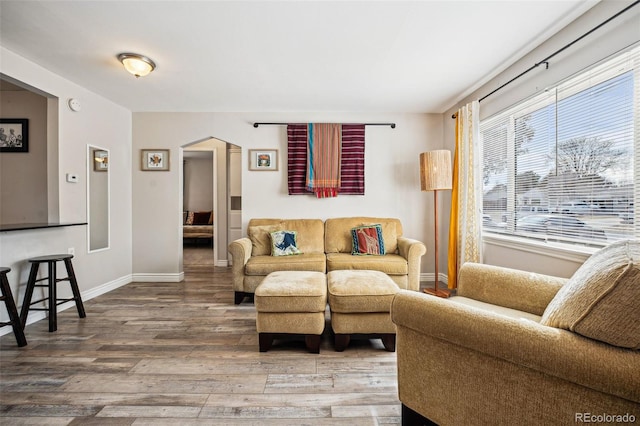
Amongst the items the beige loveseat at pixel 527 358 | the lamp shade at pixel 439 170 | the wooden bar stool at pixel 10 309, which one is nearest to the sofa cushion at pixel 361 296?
the beige loveseat at pixel 527 358

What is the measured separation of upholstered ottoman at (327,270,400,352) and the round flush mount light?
2.58 m

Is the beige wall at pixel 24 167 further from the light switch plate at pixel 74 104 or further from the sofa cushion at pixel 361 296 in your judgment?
the sofa cushion at pixel 361 296

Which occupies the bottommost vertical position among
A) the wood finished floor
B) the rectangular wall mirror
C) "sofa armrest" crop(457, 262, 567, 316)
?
the wood finished floor

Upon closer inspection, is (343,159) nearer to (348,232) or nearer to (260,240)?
(348,232)

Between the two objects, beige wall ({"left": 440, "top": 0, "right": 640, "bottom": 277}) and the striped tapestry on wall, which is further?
the striped tapestry on wall

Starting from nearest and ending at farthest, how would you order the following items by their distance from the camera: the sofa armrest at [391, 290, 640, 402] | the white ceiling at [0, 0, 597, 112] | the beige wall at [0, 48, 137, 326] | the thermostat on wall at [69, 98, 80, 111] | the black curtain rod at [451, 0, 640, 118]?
1. the sofa armrest at [391, 290, 640, 402]
2. the black curtain rod at [451, 0, 640, 118]
3. the white ceiling at [0, 0, 597, 112]
4. the beige wall at [0, 48, 137, 326]
5. the thermostat on wall at [69, 98, 80, 111]

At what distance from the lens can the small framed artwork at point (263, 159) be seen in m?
4.04

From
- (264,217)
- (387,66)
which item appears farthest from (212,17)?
(264,217)

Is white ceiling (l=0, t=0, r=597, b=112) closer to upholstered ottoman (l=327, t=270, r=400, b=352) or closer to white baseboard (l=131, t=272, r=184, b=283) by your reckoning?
upholstered ottoman (l=327, t=270, r=400, b=352)

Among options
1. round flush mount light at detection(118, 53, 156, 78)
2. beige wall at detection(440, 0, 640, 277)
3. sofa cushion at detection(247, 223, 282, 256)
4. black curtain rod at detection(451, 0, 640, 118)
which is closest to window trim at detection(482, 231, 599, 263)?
beige wall at detection(440, 0, 640, 277)

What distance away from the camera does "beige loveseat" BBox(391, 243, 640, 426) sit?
0.83 metres

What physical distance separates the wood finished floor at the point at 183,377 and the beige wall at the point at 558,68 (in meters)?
1.48

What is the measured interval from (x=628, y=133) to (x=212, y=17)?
2789mm

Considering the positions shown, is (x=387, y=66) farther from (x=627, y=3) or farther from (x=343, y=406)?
(x=343, y=406)
